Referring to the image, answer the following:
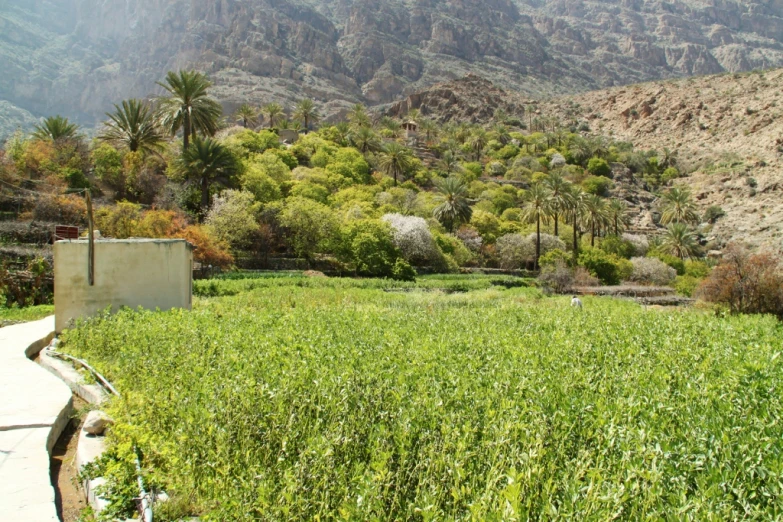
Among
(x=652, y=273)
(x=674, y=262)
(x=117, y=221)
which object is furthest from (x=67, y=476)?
(x=674, y=262)

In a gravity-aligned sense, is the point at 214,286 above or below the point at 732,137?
below

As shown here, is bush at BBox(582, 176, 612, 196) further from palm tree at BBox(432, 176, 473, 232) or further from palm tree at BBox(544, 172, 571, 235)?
palm tree at BBox(432, 176, 473, 232)

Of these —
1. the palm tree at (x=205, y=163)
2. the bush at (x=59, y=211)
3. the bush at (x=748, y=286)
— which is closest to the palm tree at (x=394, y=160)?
the palm tree at (x=205, y=163)

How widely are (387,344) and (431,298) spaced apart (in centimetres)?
1952

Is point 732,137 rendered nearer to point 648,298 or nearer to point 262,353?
point 648,298

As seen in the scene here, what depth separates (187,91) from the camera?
4156cm

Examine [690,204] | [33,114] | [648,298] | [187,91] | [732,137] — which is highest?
[33,114]

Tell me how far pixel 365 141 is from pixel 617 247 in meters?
35.1

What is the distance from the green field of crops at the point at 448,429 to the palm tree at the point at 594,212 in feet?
160

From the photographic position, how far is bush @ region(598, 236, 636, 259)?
57031 millimetres

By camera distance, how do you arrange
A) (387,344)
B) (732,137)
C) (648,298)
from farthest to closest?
(732,137)
(648,298)
(387,344)

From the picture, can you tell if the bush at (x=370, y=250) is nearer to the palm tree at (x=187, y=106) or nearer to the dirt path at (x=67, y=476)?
the palm tree at (x=187, y=106)

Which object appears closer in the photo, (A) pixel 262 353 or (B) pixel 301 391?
(B) pixel 301 391

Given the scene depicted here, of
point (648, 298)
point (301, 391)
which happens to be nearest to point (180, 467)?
point (301, 391)
